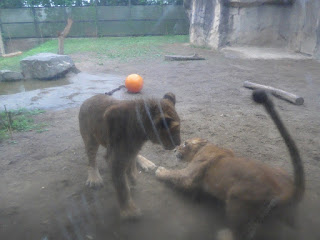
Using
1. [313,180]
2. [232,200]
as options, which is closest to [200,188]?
[232,200]

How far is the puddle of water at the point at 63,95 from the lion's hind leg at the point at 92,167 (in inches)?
101

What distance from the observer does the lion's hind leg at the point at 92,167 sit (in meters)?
3.19

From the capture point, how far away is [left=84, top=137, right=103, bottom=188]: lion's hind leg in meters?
3.19

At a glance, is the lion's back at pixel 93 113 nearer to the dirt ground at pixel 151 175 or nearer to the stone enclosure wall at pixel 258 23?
the dirt ground at pixel 151 175

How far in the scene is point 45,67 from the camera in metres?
9.16

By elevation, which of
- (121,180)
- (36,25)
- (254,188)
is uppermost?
(36,25)

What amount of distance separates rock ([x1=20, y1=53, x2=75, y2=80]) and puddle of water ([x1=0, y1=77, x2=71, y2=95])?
22cm

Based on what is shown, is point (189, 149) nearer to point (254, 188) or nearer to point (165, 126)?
A: point (165, 126)

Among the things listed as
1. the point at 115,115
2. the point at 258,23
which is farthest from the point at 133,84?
the point at 258,23

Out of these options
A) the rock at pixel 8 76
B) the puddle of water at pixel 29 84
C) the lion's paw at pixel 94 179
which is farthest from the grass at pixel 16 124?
the rock at pixel 8 76

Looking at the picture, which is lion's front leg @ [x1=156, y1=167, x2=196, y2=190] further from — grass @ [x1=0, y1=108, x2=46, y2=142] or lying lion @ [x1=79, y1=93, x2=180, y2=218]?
grass @ [x1=0, y1=108, x2=46, y2=142]

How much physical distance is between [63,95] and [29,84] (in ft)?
9.76

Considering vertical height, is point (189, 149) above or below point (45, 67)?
below

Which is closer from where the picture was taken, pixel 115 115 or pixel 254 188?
pixel 254 188
